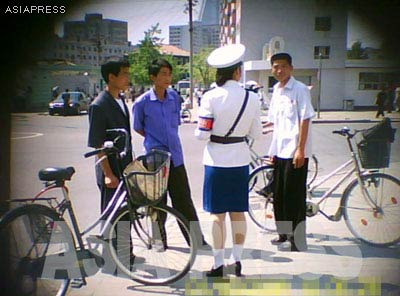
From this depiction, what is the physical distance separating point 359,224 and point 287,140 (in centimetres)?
107

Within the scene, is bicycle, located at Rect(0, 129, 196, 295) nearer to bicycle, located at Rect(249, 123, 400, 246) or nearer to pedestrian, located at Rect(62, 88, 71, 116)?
pedestrian, located at Rect(62, 88, 71, 116)

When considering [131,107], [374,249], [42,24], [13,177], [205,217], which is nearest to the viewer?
[42,24]

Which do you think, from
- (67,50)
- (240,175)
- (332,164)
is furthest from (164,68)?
(332,164)

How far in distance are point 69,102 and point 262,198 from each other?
1883 millimetres

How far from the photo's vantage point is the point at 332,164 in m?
6.11

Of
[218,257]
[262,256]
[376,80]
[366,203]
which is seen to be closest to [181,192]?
[218,257]

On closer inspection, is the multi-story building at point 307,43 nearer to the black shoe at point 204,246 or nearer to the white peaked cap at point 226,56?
the white peaked cap at point 226,56

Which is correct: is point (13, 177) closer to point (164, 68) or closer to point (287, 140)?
point (164, 68)

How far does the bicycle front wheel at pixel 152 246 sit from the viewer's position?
3055 millimetres

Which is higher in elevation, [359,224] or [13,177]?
[13,177]

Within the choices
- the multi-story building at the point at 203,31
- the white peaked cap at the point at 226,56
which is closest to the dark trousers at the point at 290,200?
the white peaked cap at the point at 226,56

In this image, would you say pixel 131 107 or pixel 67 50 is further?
pixel 131 107

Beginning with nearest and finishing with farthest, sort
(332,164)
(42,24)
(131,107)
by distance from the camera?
(42,24) → (131,107) → (332,164)

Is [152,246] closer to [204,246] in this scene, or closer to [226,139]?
[204,246]
